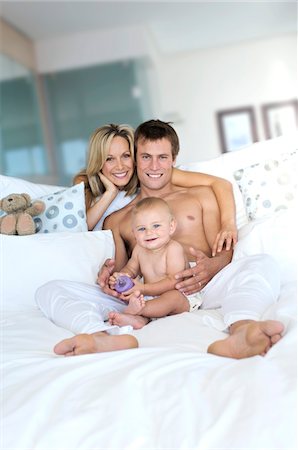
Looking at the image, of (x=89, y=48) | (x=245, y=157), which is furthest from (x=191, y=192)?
(x=89, y=48)

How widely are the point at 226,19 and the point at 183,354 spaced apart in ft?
21.4

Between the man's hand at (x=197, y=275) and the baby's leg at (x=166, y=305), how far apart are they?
0.08 meters

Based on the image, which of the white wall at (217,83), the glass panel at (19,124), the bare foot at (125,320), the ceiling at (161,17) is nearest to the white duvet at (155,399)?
the bare foot at (125,320)

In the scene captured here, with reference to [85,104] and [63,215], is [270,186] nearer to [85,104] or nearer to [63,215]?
[63,215]

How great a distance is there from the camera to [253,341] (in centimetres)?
120

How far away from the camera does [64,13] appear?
6172 millimetres

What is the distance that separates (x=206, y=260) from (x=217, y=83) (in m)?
7.50

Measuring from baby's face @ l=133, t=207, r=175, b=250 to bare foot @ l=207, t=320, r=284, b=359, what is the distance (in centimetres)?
74

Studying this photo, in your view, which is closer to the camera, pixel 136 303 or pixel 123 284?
pixel 136 303

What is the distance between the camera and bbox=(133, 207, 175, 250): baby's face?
76.4 inches

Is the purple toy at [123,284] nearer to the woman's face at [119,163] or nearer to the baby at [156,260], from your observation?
the baby at [156,260]

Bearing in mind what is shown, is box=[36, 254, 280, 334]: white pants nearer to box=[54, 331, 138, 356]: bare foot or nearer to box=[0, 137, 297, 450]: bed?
box=[0, 137, 297, 450]: bed

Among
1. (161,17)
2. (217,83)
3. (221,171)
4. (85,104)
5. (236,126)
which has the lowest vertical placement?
(221,171)

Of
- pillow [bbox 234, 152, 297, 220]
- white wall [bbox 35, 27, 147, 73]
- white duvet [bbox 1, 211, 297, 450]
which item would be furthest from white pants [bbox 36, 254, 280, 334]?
white wall [bbox 35, 27, 147, 73]
